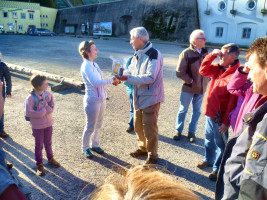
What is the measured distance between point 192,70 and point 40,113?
2.89 metres

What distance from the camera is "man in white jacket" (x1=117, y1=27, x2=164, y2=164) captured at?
3395mm

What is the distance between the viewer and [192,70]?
4.35 m

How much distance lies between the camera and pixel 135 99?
12.0 feet

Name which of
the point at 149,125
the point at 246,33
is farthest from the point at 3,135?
the point at 246,33

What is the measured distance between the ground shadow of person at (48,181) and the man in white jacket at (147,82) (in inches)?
47.3

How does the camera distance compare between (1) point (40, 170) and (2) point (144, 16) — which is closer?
(1) point (40, 170)

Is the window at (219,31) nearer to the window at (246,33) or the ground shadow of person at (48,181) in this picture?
the window at (246,33)

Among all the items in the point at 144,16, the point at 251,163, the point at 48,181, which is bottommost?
the point at 48,181

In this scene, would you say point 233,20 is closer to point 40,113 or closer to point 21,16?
point 40,113

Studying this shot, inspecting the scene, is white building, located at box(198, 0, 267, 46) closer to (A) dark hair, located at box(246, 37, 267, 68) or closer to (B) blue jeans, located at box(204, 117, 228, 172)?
(B) blue jeans, located at box(204, 117, 228, 172)

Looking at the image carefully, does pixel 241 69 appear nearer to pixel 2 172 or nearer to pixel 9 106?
pixel 2 172

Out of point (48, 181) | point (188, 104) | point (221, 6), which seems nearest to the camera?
point (48, 181)

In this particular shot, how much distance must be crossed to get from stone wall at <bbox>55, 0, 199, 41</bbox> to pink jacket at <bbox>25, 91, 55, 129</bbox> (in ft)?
94.4

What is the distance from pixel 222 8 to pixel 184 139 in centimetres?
2736
